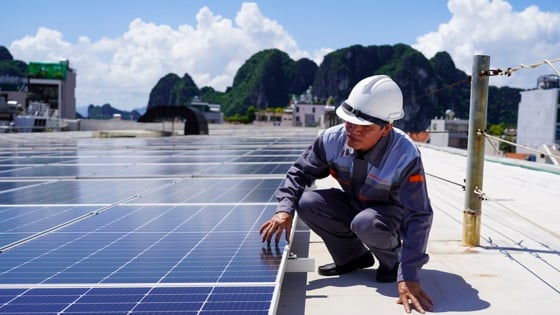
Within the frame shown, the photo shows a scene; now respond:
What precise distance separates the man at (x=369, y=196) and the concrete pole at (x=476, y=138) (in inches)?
41.0

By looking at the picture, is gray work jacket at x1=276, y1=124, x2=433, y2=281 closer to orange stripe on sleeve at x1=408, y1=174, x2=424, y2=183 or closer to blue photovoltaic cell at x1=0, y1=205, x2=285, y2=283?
orange stripe on sleeve at x1=408, y1=174, x2=424, y2=183

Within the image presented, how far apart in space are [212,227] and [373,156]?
123 centimetres

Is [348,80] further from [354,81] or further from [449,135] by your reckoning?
[449,135]

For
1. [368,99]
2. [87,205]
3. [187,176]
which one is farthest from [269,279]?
[187,176]

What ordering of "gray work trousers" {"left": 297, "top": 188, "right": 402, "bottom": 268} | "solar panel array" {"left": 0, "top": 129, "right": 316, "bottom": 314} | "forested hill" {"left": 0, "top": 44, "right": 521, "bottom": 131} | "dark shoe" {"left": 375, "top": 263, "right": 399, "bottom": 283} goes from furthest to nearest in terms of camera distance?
"forested hill" {"left": 0, "top": 44, "right": 521, "bottom": 131} → "gray work trousers" {"left": 297, "top": 188, "right": 402, "bottom": 268} → "dark shoe" {"left": 375, "top": 263, "right": 399, "bottom": 283} → "solar panel array" {"left": 0, "top": 129, "right": 316, "bottom": 314}

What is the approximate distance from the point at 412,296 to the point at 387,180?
0.70 metres

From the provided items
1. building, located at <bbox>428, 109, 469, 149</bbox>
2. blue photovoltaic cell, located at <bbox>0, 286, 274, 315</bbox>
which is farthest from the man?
building, located at <bbox>428, 109, 469, 149</bbox>

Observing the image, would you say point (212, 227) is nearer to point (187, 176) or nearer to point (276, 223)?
point (276, 223)

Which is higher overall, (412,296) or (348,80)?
(348,80)

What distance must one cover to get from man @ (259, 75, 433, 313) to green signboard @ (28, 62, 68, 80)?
3027 inches

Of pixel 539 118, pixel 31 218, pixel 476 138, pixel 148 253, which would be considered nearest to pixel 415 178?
pixel 476 138

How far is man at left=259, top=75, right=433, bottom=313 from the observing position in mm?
2777

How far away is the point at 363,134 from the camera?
9.55 feet

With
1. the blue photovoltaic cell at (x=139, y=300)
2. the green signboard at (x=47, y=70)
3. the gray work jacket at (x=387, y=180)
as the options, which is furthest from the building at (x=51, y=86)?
the blue photovoltaic cell at (x=139, y=300)
